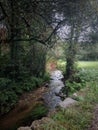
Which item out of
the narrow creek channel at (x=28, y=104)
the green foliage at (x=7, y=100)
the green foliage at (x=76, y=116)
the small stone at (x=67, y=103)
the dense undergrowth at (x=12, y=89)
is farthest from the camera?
the dense undergrowth at (x=12, y=89)

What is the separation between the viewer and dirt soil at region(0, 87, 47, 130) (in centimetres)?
779

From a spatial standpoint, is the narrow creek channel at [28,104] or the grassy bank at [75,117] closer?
the grassy bank at [75,117]

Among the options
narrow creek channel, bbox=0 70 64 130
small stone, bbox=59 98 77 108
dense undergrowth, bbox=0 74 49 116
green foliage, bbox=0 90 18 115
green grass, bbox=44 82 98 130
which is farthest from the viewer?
dense undergrowth, bbox=0 74 49 116

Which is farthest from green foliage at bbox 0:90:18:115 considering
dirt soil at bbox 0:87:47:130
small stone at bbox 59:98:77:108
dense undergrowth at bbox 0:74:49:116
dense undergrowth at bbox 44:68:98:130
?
dense undergrowth at bbox 44:68:98:130

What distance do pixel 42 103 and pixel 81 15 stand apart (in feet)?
14.1

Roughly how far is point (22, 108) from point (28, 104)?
27.1 inches

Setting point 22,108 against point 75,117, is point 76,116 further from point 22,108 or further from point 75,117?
point 22,108

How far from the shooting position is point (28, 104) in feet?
33.2

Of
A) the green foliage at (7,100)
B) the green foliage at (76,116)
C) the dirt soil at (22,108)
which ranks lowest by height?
the dirt soil at (22,108)

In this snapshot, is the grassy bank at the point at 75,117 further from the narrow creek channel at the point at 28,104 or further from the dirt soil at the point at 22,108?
the dirt soil at the point at 22,108

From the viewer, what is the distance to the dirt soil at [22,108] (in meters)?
7.79

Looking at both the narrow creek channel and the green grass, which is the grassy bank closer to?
the green grass

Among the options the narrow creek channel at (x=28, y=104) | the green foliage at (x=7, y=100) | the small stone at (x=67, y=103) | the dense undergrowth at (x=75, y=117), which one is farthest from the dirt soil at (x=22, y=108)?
the dense undergrowth at (x=75, y=117)

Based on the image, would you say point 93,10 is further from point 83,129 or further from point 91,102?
point 83,129
